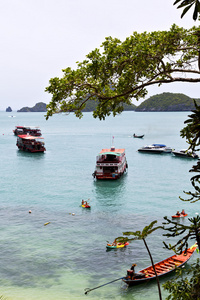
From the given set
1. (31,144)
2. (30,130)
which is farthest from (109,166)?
(30,130)

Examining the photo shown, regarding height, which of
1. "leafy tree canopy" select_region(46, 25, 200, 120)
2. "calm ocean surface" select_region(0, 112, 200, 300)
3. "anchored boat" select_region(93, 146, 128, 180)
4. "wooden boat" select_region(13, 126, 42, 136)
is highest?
"leafy tree canopy" select_region(46, 25, 200, 120)

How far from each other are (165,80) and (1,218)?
30.2m

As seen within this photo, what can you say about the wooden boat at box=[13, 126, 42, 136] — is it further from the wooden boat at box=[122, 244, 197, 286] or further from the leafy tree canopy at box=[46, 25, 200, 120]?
the leafy tree canopy at box=[46, 25, 200, 120]

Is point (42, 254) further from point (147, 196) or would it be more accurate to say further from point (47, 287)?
point (147, 196)

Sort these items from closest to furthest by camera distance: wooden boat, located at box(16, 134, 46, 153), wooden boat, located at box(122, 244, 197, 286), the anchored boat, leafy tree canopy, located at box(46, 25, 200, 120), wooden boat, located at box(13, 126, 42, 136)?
leafy tree canopy, located at box(46, 25, 200, 120)
wooden boat, located at box(122, 244, 197, 286)
the anchored boat
wooden boat, located at box(16, 134, 46, 153)
wooden boat, located at box(13, 126, 42, 136)

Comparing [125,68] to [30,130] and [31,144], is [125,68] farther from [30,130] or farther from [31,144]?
[30,130]

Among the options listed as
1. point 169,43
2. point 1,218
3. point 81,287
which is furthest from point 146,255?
point 169,43

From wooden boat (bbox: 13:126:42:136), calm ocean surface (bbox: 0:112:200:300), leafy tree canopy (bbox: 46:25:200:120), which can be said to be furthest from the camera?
wooden boat (bbox: 13:126:42:136)

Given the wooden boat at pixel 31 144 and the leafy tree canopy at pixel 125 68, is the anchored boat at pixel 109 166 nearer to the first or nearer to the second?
the wooden boat at pixel 31 144

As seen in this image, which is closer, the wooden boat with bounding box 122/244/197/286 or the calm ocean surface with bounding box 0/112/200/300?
the wooden boat with bounding box 122/244/197/286

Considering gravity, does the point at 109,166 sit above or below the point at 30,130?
below

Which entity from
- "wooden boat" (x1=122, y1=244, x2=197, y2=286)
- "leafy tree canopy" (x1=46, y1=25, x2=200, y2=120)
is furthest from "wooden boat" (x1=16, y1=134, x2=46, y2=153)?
"leafy tree canopy" (x1=46, y1=25, x2=200, y2=120)

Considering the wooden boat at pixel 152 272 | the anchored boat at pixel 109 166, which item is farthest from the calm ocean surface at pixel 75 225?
the anchored boat at pixel 109 166

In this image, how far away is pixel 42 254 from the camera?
27.8 meters
